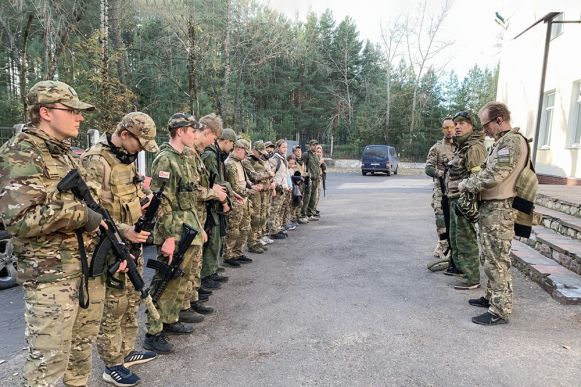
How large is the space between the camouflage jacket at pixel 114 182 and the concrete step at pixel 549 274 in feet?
14.5

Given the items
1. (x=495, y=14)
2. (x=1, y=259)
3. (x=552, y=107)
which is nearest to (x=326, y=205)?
(x=552, y=107)

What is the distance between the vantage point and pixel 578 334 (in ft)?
11.5

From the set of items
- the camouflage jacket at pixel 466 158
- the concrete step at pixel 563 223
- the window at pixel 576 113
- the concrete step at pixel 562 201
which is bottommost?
the concrete step at pixel 563 223

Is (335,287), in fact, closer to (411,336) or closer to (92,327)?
(411,336)

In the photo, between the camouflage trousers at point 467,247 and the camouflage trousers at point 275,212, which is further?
the camouflage trousers at point 275,212

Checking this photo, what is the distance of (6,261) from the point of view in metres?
4.52

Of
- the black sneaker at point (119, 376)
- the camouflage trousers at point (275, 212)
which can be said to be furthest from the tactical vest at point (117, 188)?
the camouflage trousers at point (275, 212)

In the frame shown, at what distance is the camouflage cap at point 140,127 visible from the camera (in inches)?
104

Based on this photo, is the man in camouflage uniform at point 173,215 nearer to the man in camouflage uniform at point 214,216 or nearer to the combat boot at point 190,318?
the combat boot at point 190,318

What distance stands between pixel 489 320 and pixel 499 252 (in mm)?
657

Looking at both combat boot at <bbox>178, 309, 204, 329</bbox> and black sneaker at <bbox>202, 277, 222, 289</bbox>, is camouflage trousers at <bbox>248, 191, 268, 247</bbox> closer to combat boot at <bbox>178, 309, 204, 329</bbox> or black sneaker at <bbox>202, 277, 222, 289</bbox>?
black sneaker at <bbox>202, 277, 222, 289</bbox>

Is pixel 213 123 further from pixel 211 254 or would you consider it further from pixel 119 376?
pixel 119 376

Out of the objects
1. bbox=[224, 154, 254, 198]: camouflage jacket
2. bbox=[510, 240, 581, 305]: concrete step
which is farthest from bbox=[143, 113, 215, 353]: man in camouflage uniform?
bbox=[510, 240, 581, 305]: concrete step

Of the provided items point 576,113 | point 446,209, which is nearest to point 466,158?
point 446,209
